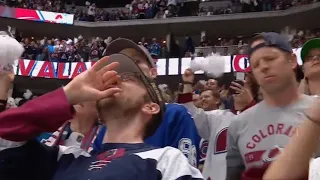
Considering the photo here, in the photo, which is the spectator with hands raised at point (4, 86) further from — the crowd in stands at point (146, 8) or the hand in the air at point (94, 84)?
the crowd in stands at point (146, 8)

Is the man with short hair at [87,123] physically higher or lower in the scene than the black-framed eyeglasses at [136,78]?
lower

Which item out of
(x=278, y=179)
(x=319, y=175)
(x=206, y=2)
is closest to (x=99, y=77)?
(x=278, y=179)

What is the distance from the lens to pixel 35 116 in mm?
1222

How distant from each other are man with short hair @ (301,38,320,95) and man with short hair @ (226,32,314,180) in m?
0.05

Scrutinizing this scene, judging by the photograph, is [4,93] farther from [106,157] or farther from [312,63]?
[312,63]

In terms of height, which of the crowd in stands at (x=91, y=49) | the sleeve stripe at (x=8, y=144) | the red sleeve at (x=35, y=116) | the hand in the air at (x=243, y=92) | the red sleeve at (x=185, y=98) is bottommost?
the crowd in stands at (x=91, y=49)

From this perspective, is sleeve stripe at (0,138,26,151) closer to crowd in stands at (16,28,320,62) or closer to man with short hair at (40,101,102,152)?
man with short hair at (40,101,102,152)

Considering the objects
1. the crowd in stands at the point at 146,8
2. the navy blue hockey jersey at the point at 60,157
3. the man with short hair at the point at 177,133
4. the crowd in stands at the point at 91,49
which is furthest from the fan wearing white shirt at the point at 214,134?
the crowd in stands at the point at 146,8

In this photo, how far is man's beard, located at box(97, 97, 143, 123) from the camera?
52.2 inches

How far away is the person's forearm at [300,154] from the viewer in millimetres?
1022

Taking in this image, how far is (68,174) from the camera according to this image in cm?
129

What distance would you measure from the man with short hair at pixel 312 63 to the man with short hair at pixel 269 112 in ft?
0.17

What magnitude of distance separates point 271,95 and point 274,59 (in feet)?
0.42

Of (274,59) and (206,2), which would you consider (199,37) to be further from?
(274,59)
